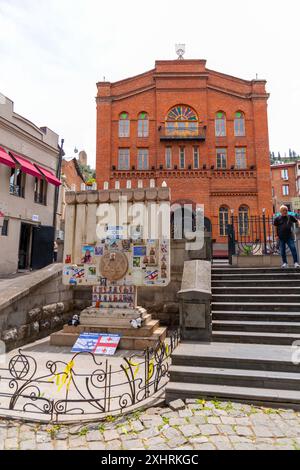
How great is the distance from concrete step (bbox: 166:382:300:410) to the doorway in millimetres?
14476

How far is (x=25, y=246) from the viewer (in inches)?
675

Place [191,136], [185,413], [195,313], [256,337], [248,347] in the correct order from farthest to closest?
[191,136] < [195,313] < [256,337] < [248,347] < [185,413]

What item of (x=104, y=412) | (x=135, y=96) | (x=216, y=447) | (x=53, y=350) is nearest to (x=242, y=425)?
(x=216, y=447)

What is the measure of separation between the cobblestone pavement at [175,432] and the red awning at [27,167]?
13.8 metres

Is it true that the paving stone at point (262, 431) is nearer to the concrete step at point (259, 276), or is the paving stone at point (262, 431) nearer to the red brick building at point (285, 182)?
the concrete step at point (259, 276)

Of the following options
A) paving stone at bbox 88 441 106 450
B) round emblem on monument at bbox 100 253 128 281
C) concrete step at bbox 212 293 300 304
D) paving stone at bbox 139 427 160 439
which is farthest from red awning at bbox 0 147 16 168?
paving stone at bbox 139 427 160 439

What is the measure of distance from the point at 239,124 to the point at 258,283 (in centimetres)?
2263

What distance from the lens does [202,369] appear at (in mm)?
4902

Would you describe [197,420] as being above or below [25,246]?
below

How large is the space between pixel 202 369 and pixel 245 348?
1.24 metres

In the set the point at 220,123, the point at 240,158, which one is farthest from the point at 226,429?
the point at 220,123

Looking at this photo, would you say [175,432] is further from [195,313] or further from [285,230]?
[285,230]

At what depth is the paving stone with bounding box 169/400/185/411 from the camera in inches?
163

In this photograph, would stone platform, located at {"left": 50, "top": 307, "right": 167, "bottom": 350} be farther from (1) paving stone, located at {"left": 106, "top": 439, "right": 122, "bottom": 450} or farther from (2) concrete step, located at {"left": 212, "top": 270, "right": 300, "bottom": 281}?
(1) paving stone, located at {"left": 106, "top": 439, "right": 122, "bottom": 450}
